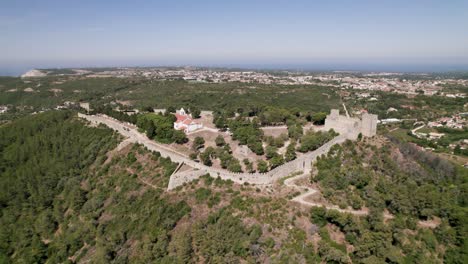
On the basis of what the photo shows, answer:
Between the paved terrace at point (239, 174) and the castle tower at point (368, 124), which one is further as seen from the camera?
the castle tower at point (368, 124)

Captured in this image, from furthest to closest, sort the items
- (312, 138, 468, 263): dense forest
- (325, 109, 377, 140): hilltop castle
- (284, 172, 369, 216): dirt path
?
1. (325, 109, 377, 140): hilltop castle
2. (284, 172, 369, 216): dirt path
3. (312, 138, 468, 263): dense forest

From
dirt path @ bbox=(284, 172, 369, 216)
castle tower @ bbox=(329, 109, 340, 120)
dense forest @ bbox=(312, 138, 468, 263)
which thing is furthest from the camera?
castle tower @ bbox=(329, 109, 340, 120)

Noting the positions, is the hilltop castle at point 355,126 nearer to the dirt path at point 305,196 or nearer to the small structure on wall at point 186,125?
the dirt path at point 305,196

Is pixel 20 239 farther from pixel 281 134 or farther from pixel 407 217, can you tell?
pixel 407 217

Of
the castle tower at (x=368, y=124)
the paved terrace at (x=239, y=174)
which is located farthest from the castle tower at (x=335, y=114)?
the paved terrace at (x=239, y=174)

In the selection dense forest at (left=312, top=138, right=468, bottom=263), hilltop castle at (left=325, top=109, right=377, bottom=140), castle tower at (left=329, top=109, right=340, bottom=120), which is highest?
castle tower at (left=329, top=109, right=340, bottom=120)

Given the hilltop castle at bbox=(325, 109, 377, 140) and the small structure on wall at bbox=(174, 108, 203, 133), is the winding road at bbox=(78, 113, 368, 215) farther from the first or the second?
the small structure on wall at bbox=(174, 108, 203, 133)

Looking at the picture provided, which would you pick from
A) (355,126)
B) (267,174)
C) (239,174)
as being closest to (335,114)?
(355,126)

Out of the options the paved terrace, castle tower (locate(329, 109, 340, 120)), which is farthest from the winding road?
castle tower (locate(329, 109, 340, 120))

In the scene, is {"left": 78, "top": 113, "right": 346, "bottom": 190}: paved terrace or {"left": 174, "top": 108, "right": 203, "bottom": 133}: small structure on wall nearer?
{"left": 78, "top": 113, "right": 346, "bottom": 190}: paved terrace

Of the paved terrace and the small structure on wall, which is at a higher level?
the small structure on wall
